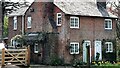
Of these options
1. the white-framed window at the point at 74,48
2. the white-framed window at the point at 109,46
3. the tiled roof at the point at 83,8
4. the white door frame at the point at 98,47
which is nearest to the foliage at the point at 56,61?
the white-framed window at the point at 74,48

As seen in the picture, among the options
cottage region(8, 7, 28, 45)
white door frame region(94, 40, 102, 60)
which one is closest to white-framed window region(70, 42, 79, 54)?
white door frame region(94, 40, 102, 60)

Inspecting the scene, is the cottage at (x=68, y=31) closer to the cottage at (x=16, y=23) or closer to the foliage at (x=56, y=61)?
the foliage at (x=56, y=61)

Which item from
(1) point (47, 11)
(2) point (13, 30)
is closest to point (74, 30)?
(1) point (47, 11)

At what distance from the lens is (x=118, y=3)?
167 feet

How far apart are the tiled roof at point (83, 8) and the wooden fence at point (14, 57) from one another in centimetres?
879

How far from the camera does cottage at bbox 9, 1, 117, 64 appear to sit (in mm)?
35219

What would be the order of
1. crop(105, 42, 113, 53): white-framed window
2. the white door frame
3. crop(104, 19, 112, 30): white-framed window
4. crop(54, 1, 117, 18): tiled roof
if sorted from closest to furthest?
crop(54, 1, 117, 18): tiled roof < the white door frame < crop(105, 42, 113, 53): white-framed window < crop(104, 19, 112, 30): white-framed window

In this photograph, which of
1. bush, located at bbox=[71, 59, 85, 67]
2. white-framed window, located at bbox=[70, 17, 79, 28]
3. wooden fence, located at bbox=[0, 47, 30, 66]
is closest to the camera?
wooden fence, located at bbox=[0, 47, 30, 66]

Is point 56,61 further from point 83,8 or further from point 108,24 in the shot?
point 108,24

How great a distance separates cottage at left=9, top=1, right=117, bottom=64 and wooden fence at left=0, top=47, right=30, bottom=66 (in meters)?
7.23

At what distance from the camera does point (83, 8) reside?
37.8 meters

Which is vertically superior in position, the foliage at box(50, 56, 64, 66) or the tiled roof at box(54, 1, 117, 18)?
the tiled roof at box(54, 1, 117, 18)

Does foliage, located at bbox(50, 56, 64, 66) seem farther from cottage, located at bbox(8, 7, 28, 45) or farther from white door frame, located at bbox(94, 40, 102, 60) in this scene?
cottage, located at bbox(8, 7, 28, 45)

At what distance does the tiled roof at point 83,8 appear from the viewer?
3594cm
